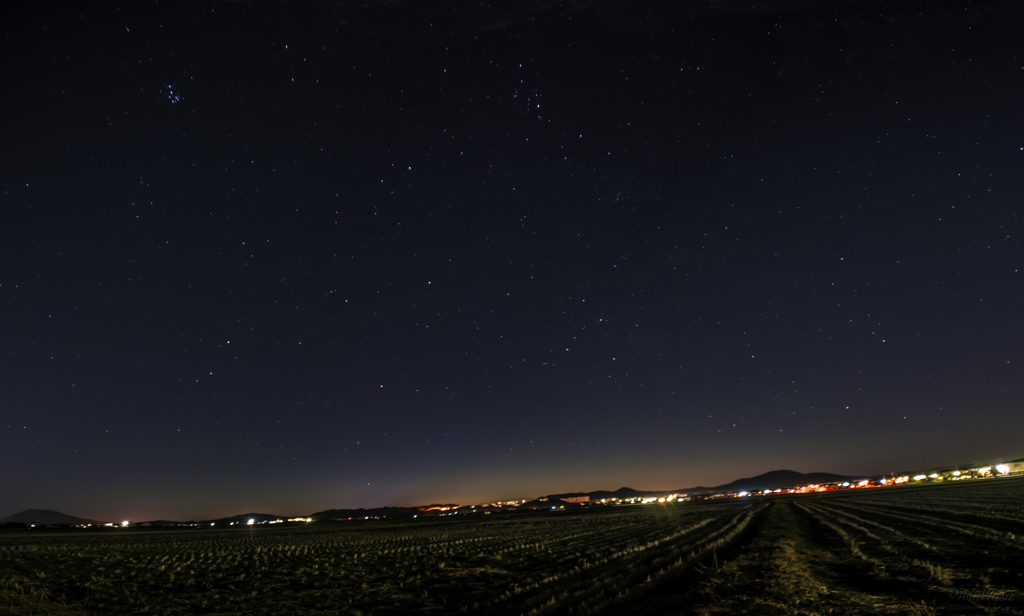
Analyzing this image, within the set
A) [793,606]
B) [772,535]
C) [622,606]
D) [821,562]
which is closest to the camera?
[793,606]

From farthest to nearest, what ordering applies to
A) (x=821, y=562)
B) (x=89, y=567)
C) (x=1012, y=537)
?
1. (x=89, y=567)
2. (x=1012, y=537)
3. (x=821, y=562)

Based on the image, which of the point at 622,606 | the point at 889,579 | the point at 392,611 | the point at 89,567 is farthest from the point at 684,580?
the point at 89,567

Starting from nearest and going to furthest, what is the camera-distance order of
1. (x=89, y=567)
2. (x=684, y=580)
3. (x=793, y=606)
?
(x=793, y=606) → (x=684, y=580) → (x=89, y=567)

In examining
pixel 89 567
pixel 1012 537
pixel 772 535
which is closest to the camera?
pixel 1012 537

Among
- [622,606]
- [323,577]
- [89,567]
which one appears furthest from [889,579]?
[89,567]

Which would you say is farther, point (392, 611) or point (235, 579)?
point (235, 579)

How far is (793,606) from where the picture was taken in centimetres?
1041

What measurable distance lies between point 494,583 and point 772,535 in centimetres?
1736

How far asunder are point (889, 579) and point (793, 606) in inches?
161

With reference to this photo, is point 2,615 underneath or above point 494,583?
above

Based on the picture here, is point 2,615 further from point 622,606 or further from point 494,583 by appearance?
point 622,606

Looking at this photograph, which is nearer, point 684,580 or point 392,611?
point 392,611

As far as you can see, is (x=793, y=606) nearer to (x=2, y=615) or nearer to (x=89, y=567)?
(x=2, y=615)

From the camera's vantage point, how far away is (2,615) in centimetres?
1247
